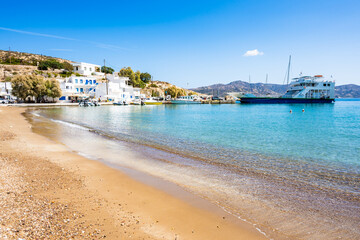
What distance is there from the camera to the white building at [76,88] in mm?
74056

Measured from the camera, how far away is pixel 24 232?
375cm

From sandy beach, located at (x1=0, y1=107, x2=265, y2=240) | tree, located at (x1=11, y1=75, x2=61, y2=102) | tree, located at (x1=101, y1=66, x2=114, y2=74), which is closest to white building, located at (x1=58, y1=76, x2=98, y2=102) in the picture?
tree, located at (x1=11, y1=75, x2=61, y2=102)

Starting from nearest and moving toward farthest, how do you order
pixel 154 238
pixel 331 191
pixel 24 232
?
pixel 24 232
pixel 154 238
pixel 331 191

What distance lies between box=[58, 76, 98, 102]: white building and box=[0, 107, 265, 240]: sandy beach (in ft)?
245

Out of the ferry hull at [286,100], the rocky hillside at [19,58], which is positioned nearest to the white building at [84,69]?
the rocky hillside at [19,58]

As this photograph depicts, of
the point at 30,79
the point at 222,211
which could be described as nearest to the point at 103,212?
the point at 222,211

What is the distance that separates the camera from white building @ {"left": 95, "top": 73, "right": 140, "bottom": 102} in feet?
265

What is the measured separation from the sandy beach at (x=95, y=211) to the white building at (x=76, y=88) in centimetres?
7465

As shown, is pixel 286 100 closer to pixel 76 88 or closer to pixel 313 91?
pixel 313 91

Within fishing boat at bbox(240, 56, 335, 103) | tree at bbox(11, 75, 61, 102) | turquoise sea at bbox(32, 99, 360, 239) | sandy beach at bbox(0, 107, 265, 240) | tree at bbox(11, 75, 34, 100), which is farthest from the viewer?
fishing boat at bbox(240, 56, 335, 103)

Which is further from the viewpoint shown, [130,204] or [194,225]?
[130,204]

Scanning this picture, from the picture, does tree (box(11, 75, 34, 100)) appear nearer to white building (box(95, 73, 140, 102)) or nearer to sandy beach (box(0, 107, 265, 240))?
white building (box(95, 73, 140, 102))

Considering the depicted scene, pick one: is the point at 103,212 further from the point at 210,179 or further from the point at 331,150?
the point at 331,150

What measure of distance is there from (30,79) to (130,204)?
7025 centimetres
